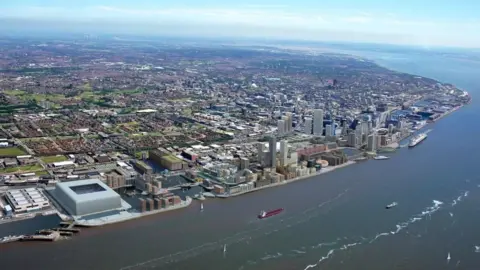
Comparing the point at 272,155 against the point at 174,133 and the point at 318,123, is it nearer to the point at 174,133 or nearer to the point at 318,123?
the point at 318,123

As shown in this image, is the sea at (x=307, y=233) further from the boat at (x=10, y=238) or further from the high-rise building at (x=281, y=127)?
the high-rise building at (x=281, y=127)

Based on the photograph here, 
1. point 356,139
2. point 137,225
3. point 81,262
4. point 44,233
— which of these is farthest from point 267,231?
point 356,139

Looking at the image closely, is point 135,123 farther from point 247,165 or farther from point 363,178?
point 363,178

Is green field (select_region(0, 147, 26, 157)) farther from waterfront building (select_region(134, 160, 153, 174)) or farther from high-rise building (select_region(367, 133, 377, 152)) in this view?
high-rise building (select_region(367, 133, 377, 152))

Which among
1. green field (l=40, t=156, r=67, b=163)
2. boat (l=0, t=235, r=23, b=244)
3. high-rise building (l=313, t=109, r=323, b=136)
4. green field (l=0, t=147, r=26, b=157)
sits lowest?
boat (l=0, t=235, r=23, b=244)

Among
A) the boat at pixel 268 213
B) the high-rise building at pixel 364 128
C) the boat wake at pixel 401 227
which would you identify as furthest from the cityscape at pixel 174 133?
the boat wake at pixel 401 227

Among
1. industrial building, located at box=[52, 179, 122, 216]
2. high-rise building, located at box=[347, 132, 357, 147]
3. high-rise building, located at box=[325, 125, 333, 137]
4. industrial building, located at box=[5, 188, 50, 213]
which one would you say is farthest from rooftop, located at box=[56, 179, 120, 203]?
high-rise building, located at box=[325, 125, 333, 137]

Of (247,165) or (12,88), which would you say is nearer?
(247,165)

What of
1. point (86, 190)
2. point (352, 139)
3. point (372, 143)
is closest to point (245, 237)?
point (86, 190)

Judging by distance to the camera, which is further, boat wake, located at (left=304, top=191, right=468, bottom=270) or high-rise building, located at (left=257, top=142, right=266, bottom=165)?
high-rise building, located at (left=257, top=142, right=266, bottom=165)
